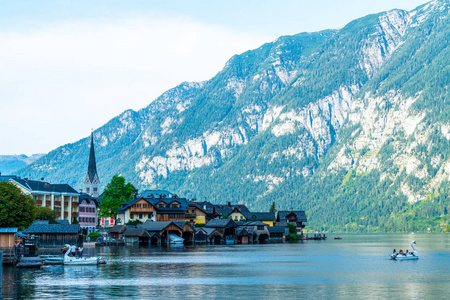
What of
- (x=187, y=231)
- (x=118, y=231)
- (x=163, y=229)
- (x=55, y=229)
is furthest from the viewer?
(x=187, y=231)

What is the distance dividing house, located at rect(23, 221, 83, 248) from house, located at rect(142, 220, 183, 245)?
5318 centimetres

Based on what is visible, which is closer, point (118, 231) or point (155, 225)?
point (155, 225)

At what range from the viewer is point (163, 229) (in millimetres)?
190250

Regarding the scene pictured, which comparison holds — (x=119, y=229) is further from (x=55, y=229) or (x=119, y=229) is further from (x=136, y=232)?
(x=55, y=229)

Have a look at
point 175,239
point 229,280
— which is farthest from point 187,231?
point 229,280

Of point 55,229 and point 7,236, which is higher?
point 55,229

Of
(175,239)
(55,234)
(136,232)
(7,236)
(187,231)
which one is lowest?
(175,239)

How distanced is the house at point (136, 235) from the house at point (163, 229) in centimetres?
180

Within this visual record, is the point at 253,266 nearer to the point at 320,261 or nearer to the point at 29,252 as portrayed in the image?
the point at 320,261

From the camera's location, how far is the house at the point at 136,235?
18975 centimetres

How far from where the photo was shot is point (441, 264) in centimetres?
11038

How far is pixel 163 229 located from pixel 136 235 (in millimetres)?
7953

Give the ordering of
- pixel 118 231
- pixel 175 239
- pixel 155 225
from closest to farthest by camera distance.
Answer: pixel 175 239
pixel 155 225
pixel 118 231

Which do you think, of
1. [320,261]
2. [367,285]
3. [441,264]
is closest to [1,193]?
[320,261]
